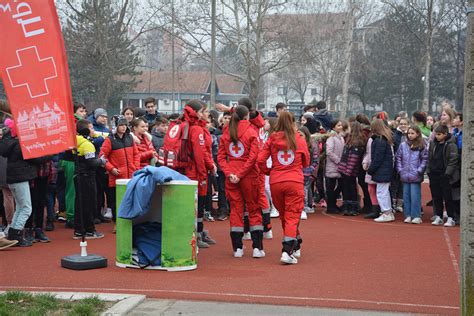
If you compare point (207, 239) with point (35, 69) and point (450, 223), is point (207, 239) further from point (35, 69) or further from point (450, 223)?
point (450, 223)

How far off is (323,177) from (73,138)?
8952 millimetres

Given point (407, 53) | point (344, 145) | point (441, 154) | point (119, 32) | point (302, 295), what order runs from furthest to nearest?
point (407, 53) < point (119, 32) < point (344, 145) < point (441, 154) < point (302, 295)

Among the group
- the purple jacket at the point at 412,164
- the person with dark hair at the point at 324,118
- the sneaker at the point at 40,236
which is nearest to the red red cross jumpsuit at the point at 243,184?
the sneaker at the point at 40,236

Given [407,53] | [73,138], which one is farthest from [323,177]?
[407,53]

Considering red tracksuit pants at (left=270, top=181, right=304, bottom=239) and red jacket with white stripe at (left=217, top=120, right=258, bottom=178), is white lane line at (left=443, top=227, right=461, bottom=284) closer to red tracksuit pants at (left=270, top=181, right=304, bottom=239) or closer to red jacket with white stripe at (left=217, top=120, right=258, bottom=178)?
red tracksuit pants at (left=270, top=181, right=304, bottom=239)

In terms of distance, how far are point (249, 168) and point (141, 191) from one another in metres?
1.79

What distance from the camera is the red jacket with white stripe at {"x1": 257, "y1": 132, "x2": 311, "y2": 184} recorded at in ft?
34.2

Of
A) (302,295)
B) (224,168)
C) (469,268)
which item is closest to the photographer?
(469,268)

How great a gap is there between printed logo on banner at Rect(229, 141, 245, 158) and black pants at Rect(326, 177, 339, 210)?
5703mm

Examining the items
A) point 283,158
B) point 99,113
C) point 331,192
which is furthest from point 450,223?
point 99,113

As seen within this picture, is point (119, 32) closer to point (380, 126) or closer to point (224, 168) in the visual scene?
point (380, 126)

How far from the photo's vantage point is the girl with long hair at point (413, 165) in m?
15.0

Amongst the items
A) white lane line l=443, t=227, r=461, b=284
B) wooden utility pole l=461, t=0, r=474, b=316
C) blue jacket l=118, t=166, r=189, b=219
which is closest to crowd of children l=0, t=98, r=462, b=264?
blue jacket l=118, t=166, r=189, b=219

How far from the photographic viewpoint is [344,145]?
1631 cm
